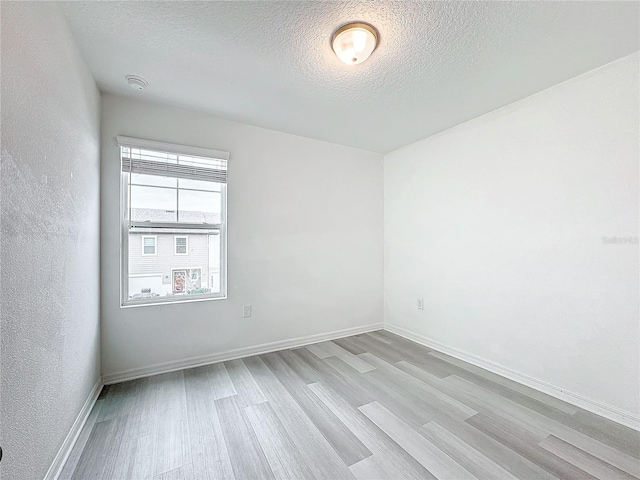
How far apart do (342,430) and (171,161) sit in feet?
8.72

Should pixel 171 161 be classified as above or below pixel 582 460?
above

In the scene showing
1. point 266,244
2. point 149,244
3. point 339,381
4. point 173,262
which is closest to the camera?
point 339,381

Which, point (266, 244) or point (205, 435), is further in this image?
point (266, 244)

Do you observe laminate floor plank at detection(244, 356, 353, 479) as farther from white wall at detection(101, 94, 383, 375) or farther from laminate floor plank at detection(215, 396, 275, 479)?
white wall at detection(101, 94, 383, 375)

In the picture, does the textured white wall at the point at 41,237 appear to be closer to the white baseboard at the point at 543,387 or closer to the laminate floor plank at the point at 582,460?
the laminate floor plank at the point at 582,460

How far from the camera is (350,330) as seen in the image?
3.62 meters

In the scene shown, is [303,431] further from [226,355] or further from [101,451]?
[226,355]

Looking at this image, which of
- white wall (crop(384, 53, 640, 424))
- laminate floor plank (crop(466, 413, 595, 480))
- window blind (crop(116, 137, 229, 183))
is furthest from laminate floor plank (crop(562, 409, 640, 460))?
window blind (crop(116, 137, 229, 183))

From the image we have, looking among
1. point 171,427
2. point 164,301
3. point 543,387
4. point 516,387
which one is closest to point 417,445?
point 516,387

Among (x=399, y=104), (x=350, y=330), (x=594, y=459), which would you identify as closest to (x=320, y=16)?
(x=399, y=104)

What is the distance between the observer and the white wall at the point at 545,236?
1.88m

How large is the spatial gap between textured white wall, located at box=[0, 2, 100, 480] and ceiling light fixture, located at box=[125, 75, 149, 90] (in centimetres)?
27

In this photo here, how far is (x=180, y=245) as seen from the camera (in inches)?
107

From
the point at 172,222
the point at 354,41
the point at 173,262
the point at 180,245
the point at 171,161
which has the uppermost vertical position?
the point at 354,41
